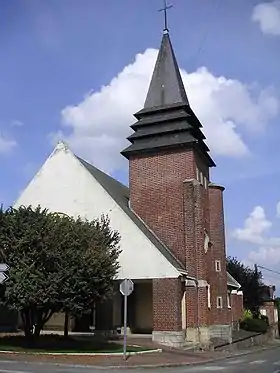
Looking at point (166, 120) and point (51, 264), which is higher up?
point (166, 120)

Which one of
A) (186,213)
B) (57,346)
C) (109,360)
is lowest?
(109,360)

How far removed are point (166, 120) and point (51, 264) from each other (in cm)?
1571

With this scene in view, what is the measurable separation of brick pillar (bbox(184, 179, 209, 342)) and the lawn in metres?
5.59

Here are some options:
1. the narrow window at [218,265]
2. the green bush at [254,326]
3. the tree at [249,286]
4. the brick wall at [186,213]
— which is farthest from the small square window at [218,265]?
the tree at [249,286]

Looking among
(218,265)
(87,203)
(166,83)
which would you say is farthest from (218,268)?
(166,83)

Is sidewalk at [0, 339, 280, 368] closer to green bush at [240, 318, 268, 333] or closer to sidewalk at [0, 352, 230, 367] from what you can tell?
sidewalk at [0, 352, 230, 367]

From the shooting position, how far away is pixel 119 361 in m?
18.5

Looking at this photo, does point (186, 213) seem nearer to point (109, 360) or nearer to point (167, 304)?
point (167, 304)

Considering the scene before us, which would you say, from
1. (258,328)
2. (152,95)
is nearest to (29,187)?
(152,95)

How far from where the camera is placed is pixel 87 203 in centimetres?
2956

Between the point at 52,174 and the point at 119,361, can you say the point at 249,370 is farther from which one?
the point at 52,174

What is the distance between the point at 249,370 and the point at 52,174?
58.5 ft

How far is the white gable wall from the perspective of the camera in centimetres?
2703

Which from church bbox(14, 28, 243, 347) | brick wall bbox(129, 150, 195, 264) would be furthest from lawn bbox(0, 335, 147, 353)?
brick wall bbox(129, 150, 195, 264)
